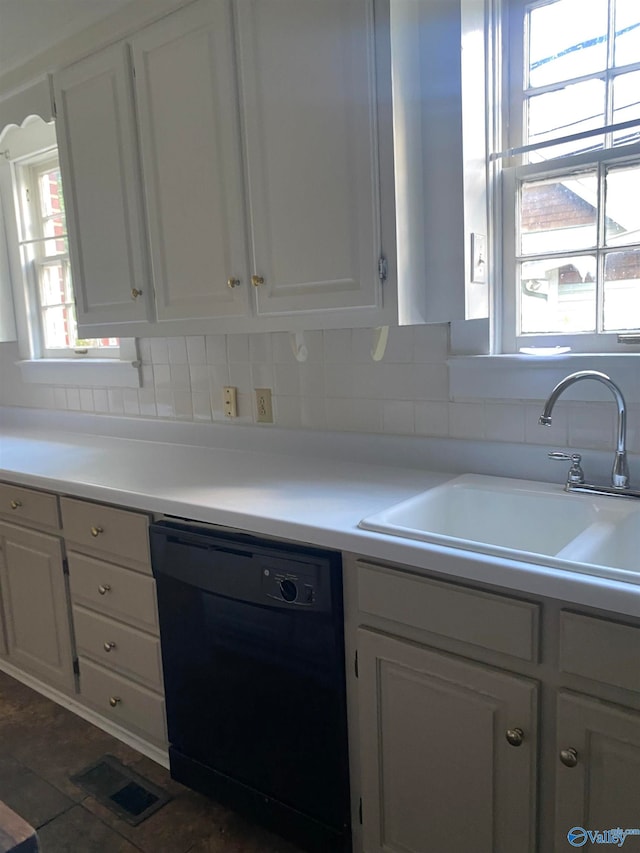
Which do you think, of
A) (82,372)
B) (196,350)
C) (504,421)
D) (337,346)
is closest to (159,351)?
(196,350)

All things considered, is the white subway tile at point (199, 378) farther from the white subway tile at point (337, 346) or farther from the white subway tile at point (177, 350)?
the white subway tile at point (337, 346)

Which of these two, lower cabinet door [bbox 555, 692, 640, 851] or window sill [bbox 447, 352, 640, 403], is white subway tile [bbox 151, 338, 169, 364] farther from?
lower cabinet door [bbox 555, 692, 640, 851]

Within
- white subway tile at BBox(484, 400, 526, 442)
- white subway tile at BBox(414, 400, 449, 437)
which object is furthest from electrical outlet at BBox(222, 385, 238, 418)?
white subway tile at BBox(484, 400, 526, 442)

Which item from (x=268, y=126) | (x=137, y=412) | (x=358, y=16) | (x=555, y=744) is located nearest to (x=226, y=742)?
(x=555, y=744)

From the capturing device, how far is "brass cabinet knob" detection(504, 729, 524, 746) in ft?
3.85

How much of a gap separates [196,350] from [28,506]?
2.58ft

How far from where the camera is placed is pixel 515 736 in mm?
1178

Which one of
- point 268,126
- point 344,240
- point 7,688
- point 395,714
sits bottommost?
point 7,688

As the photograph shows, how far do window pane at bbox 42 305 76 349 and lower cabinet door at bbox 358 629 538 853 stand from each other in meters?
2.28

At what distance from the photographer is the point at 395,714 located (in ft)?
4.47

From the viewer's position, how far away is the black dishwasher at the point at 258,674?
146 cm

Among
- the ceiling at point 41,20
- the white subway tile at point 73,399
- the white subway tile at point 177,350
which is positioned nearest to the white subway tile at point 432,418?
the white subway tile at point 177,350

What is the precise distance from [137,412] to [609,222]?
186cm

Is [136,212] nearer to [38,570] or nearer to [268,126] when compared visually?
[268,126]
